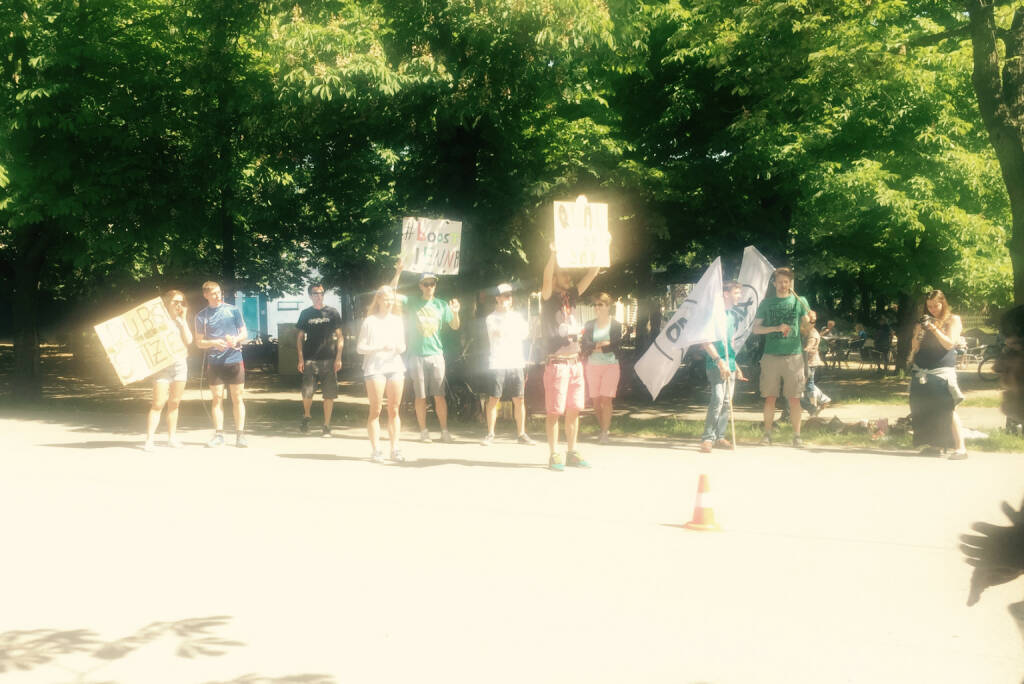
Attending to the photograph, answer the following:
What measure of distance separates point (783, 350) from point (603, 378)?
83.8 inches

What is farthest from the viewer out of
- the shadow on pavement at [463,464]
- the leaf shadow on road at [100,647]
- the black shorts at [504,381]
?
the black shorts at [504,381]

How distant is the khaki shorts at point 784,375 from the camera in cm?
1226

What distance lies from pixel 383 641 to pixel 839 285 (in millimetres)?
33300

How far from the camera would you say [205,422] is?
15.8 m

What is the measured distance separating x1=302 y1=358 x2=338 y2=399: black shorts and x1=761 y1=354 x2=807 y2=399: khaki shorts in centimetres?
550

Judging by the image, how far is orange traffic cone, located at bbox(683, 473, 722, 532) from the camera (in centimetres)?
757

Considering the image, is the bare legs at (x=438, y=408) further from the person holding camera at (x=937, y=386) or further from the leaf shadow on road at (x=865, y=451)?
the person holding camera at (x=937, y=386)

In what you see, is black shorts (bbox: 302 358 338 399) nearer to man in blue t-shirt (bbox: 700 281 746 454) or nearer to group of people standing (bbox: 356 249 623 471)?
group of people standing (bbox: 356 249 623 471)

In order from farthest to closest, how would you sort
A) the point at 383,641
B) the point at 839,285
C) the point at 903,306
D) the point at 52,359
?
the point at 52,359
the point at 839,285
the point at 903,306
the point at 383,641

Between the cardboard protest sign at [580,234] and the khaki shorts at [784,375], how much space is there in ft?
7.67

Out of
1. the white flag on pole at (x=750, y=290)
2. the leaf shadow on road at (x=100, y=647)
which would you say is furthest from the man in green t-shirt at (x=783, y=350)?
the leaf shadow on road at (x=100, y=647)

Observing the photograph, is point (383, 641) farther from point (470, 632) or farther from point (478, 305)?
point (478, 305)

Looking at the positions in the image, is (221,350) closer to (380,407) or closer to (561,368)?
(380,407)

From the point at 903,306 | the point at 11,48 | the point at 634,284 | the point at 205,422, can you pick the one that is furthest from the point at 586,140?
the point at 903,306
